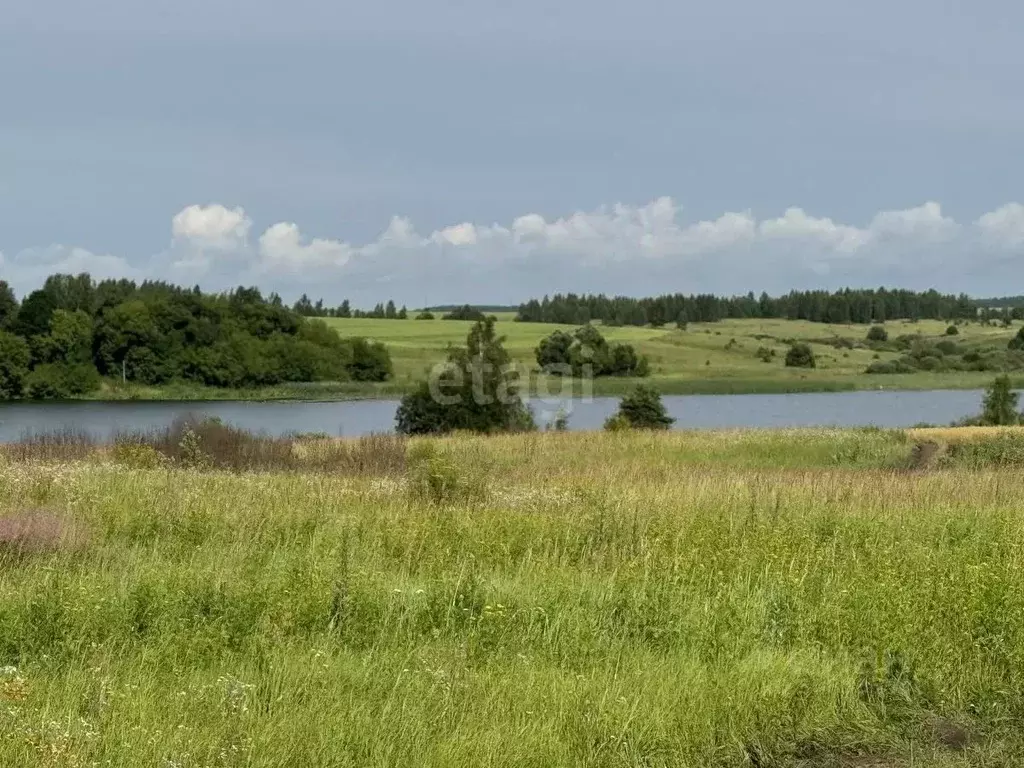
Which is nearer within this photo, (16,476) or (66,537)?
(66,537)

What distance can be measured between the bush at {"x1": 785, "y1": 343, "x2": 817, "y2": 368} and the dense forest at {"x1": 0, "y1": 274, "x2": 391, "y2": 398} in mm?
46168

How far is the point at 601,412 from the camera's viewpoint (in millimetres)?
67250

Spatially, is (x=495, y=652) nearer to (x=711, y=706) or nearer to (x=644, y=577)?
(x=711, y=706)

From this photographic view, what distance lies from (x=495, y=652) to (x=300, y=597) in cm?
137

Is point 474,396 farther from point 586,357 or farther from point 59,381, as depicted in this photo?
point 59,381

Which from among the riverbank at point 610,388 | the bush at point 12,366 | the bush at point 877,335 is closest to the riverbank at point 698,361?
the riverbank at point 610,388

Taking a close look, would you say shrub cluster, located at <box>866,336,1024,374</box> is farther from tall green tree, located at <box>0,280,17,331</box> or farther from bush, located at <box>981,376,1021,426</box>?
tall green tree, located at <box>0,280,17,331</box>

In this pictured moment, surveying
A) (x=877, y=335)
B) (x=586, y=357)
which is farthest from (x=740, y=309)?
(x=586, y=357)

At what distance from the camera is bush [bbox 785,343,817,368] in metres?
116

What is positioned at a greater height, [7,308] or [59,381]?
[7,308]

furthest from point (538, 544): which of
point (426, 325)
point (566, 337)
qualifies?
point (426, 325)

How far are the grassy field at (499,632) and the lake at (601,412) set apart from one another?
3385cm

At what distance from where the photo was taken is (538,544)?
29.2ft

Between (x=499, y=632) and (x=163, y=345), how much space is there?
101706mm
